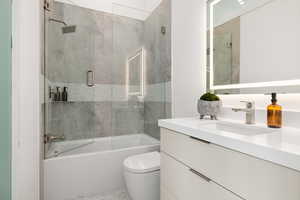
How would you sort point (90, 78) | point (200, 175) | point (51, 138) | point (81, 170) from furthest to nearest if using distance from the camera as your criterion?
point (90, 78)
point (51, 138)
point (81, 170)
point (200, 175)

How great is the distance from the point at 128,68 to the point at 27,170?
65.3 inches

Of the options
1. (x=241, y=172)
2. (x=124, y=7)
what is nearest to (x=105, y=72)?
(x=124, y=7)

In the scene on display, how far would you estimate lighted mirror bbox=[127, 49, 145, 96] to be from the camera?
2357 millimetres

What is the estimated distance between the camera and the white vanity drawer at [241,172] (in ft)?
1.56

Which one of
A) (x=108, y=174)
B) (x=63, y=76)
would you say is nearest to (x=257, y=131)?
(x=108, y=174)

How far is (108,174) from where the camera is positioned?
1736mm

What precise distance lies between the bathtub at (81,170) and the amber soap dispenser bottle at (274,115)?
1.32m

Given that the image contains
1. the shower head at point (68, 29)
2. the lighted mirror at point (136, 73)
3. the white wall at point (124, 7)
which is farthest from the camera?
the lighted mirror at point (136, 73)

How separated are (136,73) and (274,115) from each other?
1.79 m

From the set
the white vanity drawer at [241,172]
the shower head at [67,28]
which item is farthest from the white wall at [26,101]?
the white vanity drawer at [241,172]

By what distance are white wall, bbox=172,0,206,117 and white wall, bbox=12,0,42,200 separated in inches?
51.5

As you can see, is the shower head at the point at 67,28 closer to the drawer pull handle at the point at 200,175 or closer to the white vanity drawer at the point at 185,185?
the white vanity drawer at the point at 185,185

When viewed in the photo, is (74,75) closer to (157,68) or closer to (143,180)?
(157,68)

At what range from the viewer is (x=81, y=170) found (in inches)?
64.1
